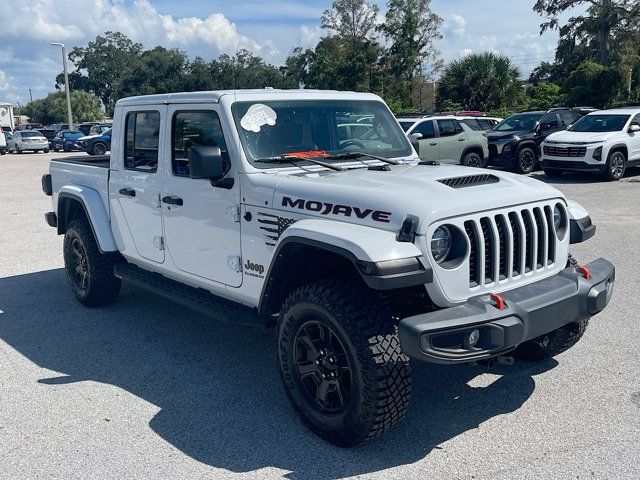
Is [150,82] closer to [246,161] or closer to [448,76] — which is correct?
[448,76]

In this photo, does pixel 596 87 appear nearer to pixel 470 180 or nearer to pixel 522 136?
pixel 522 136

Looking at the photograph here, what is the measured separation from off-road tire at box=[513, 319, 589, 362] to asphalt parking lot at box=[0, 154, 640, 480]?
78mm

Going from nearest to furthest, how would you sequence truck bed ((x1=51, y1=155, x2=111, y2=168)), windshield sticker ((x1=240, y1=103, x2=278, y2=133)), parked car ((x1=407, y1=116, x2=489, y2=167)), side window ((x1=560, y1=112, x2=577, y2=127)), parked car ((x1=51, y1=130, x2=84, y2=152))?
windshield sticker ((x1=240, y1=103, x2=278, y2=133)), truck bed ((x1=51, y1=155, x2=111, y2=168)), parked car ((x1=407, y1=116, x2=489, y2=167)), side window ((x1=560, y1=112, x2=577, y2=127)), parked car ((x1=51, y1=130, x2=84, y2=152))

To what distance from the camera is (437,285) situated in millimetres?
3410

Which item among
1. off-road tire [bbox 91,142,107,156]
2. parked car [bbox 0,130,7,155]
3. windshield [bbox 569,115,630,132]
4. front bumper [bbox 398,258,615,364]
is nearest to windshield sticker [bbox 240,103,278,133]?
front bumper [bbox 398,258,615,364]

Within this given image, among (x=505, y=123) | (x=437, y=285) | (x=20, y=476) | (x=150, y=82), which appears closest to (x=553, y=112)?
(x=505, y=123)

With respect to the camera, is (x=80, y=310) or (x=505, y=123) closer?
(x=80, y=310)

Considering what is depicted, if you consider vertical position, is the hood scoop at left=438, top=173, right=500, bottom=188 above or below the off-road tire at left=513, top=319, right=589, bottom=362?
above

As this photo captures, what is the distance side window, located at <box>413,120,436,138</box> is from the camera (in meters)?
15.7

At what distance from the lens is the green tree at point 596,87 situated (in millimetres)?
29062

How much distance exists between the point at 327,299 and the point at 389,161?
5.20 ft

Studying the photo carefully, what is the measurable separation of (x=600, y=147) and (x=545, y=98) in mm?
17380

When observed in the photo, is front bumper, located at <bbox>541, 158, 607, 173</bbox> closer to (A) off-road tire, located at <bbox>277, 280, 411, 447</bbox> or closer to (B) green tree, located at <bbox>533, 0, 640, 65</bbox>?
(A) off-road tire, located at <bbox>277, 280, 411, 447</bbox>

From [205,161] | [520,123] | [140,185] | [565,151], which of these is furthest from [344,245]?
[520,123]
